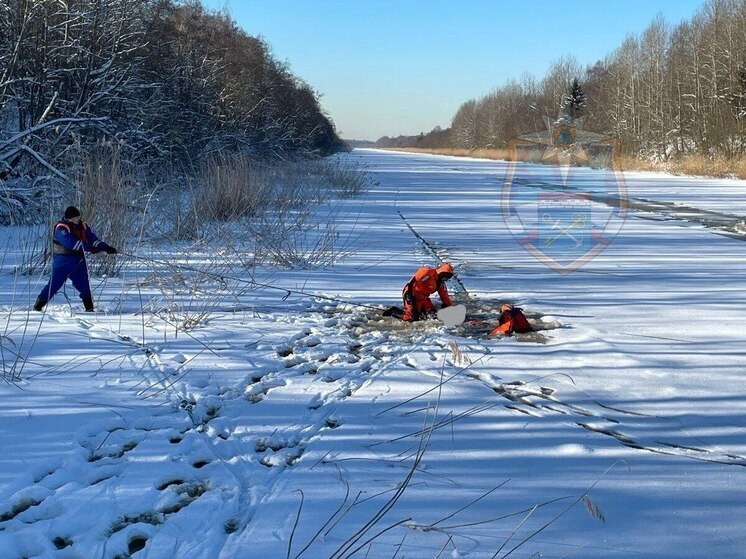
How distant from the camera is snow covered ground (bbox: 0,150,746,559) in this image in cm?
229

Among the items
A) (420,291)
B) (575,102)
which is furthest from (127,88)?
(575,102)

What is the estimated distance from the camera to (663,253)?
892 centimetres

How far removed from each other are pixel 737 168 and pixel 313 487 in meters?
30.5

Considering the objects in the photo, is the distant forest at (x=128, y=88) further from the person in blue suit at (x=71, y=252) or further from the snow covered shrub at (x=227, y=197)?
the person in blue suit at (x=71, y=252)

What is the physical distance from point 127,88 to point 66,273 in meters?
9.55

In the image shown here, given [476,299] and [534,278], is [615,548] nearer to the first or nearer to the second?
[476,299]

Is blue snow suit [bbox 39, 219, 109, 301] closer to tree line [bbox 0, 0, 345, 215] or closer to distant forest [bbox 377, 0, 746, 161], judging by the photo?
tree line [bbox 0, 0, 345, 215]

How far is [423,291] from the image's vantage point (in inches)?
211

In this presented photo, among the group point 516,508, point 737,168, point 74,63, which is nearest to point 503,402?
point 516,508

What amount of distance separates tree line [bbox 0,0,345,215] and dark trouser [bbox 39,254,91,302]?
272 centimetres

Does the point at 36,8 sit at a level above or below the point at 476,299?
above

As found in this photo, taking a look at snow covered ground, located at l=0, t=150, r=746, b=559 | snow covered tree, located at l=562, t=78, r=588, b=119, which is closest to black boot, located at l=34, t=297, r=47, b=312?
snow covered ground, located at l=0, t=150, r=746, b=559

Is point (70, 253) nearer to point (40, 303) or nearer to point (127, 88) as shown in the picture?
point (40, 303)

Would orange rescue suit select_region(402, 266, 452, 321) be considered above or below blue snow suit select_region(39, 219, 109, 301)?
below
